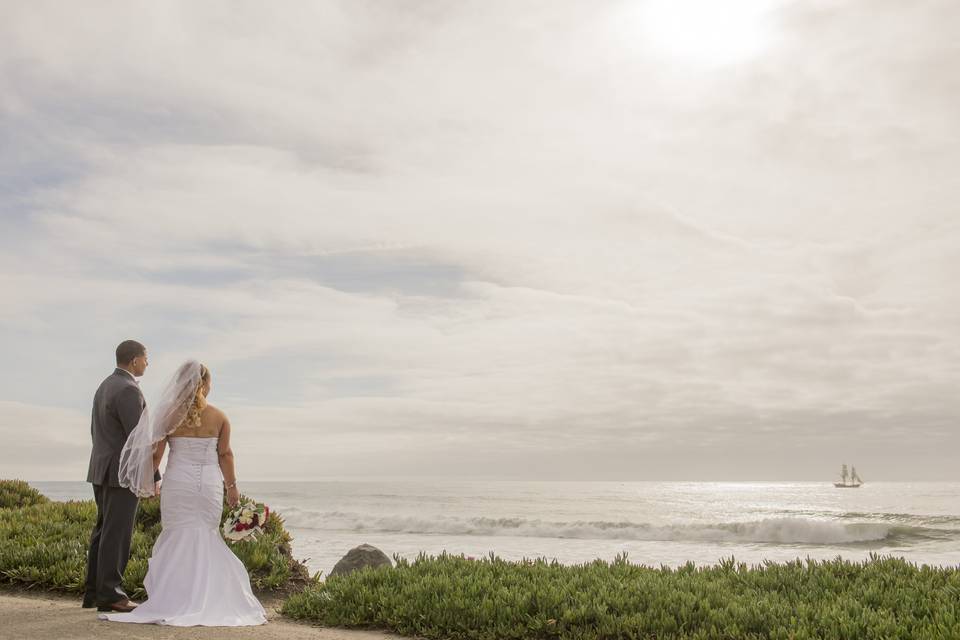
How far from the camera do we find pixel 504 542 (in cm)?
3472

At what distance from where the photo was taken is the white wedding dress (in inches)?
322

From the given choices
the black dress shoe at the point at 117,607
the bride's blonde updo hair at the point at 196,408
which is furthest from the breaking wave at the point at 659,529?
the bride's blonde updo hair at the point at 196,408

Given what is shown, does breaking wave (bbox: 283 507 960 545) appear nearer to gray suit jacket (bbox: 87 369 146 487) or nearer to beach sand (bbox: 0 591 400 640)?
beach sand (bbox: 0 591 400 640)

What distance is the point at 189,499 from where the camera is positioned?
838cm

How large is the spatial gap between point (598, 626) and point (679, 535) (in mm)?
33138

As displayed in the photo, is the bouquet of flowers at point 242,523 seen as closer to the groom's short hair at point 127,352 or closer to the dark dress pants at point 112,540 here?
the dark dress pants at point 112,540

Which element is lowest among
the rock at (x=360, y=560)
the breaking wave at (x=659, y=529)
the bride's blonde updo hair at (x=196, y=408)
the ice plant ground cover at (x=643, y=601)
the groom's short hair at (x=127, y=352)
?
the breaking wave at (x=659, y=529)

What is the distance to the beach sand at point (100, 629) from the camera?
7.39 m

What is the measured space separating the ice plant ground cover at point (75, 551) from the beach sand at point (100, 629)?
57.5 inches

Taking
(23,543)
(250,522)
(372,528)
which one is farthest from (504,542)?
(250,522)

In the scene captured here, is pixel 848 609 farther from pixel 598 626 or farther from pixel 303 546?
pixel 303 546

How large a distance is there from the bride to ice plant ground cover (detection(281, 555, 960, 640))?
1.79 metres

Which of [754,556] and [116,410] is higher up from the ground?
[116,410]

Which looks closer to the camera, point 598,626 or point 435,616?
point 598,626
